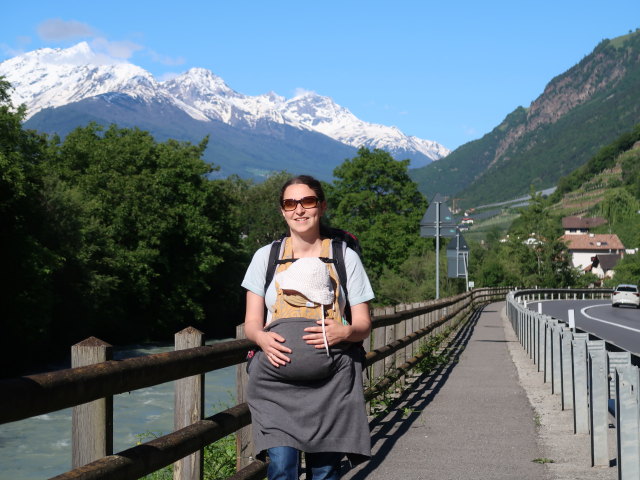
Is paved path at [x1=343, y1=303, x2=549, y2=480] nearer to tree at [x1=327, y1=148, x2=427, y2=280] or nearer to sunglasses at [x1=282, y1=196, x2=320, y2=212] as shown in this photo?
sunglasses at [x1=282, y1=196, x2=320, y2=212]

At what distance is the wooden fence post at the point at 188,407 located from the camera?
503 centimetres

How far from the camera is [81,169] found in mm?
55969

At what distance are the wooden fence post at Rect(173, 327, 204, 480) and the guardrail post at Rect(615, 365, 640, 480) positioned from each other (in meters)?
2.68

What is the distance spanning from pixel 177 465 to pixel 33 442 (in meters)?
17.5

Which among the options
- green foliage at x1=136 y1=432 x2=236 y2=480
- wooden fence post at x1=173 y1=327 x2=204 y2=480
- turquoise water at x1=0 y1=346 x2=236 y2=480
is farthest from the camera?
turquoise water at x1=0 y1=346 x2=236 y2=480

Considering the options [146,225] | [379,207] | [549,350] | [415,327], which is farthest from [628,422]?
[379,207]

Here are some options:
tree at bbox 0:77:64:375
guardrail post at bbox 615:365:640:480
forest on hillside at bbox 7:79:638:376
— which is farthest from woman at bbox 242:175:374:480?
forest on hillside at bbox 7:79:638:376

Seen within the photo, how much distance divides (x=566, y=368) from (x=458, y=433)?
1.64m

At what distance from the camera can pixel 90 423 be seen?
378 cm

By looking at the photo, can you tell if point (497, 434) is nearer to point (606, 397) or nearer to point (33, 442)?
point (606, 397)

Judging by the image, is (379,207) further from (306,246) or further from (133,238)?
(306,246)

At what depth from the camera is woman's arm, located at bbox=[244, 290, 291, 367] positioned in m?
4.25

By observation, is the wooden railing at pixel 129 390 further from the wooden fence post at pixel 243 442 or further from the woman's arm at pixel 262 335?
the woman's arm at pixel 262 335

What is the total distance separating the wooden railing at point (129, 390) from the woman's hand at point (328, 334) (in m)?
0.72
